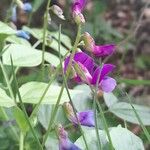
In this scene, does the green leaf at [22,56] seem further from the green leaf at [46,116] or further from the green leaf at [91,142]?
the green leaf at [91,142]

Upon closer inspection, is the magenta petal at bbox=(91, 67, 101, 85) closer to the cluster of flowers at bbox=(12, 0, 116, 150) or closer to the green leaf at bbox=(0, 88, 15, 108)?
the cluster of flowers at bbox=(12, 0, 116, 150)

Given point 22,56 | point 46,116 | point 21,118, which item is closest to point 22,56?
point 22,56

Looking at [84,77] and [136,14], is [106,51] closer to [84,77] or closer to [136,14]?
[84,77]

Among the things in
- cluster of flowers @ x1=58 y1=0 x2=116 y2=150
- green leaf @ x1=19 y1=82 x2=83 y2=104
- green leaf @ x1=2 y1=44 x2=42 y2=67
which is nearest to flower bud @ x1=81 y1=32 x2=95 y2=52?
cluster of flowers @ x1=58 y1=0 x2=116 y2=150

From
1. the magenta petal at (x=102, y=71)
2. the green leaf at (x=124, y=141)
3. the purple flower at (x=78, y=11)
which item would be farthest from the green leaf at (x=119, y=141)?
the purple flower at (x=78, y=11)

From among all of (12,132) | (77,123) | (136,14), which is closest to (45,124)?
(12,132)

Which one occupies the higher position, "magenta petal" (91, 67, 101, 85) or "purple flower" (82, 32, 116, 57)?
"purple flower" (82, 32, 116, 57)

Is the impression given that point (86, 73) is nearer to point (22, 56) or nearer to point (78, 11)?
point (78, 11)
